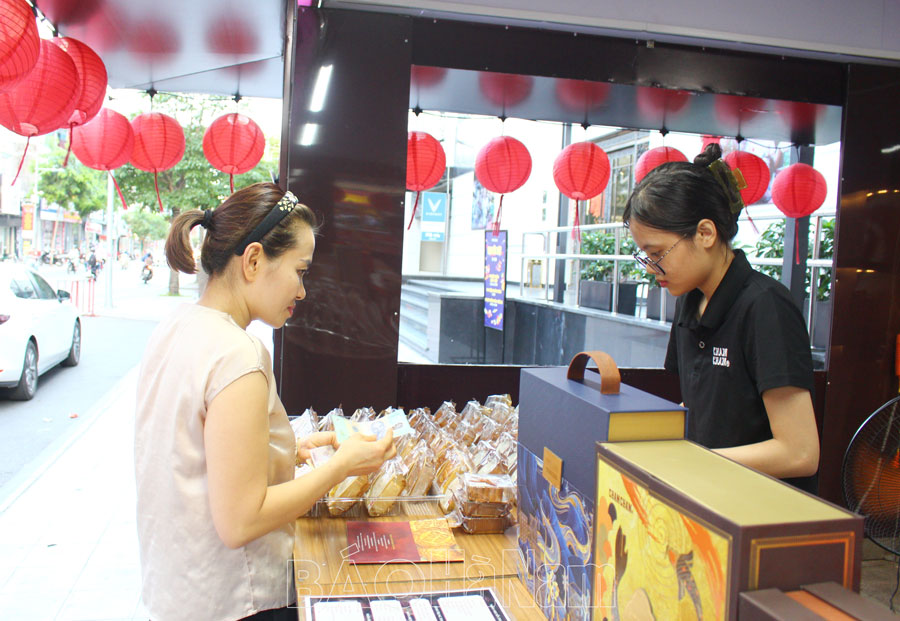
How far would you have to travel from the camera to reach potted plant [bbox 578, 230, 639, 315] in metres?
6.66

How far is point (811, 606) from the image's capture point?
564 millimetres

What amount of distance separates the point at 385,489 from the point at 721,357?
848mm

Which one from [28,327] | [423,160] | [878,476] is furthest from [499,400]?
[28,327]

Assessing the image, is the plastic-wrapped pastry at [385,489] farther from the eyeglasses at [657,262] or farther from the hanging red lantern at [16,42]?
the hanging red lantern at [16,42]

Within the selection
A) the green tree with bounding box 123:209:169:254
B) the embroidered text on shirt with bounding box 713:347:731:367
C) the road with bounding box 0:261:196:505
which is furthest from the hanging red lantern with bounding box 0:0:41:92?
the green tree with bounding box 123:209:169:254

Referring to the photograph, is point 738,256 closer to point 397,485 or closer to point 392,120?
point 397,485

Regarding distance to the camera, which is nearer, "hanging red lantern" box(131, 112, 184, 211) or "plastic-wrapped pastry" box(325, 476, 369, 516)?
"plastic-wrapped pastry" box(325, 476, 369, 516)

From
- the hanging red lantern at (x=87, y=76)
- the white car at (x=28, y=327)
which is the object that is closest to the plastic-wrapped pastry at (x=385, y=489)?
the hanging red lantern at (x=87, y=76)

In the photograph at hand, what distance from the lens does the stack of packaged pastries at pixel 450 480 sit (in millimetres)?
1428

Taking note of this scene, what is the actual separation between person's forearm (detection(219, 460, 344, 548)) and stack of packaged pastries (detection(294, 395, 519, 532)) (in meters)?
0.34

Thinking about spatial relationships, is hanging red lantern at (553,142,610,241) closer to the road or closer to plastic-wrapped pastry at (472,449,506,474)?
the road

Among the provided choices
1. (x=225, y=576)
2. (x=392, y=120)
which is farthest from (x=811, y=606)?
(x=392, y=120)

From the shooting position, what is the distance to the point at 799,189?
468cm

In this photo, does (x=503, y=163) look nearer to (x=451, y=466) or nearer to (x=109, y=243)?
(x=451, y=466)
